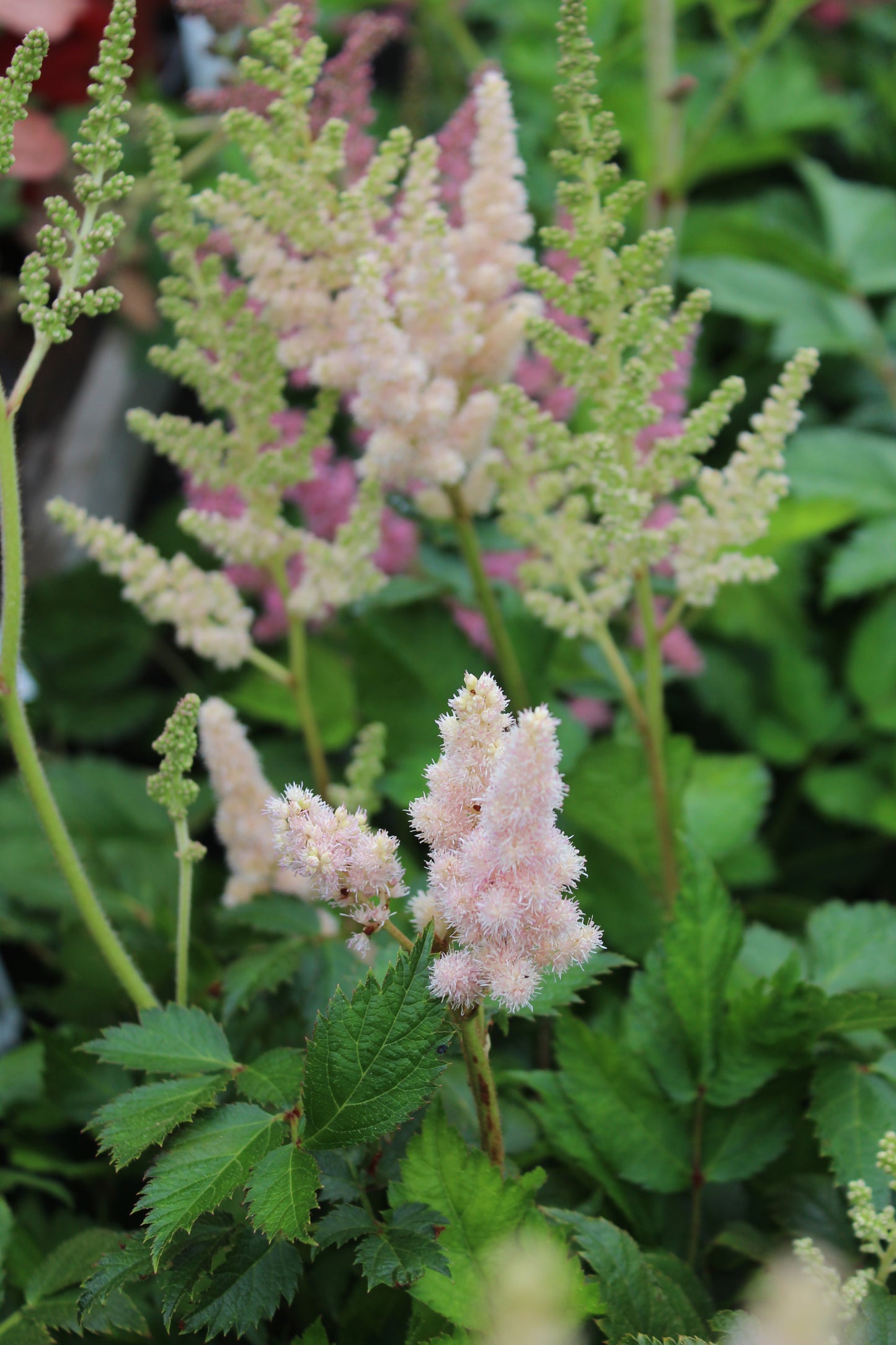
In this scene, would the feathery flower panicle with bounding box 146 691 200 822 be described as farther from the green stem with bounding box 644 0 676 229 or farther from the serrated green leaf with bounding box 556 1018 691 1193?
the green stem with bounding box 644 0 676 229

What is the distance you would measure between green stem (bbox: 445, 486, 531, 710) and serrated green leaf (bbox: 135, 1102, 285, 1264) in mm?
527

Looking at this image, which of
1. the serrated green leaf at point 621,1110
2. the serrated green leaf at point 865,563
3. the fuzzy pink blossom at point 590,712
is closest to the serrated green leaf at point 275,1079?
the serrated green leaf at point 621,1110

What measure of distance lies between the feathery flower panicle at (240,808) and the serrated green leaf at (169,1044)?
16cm

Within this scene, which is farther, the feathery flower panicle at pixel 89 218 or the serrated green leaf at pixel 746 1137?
the serrated green leaf at pixel 746 1137

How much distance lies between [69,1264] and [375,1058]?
0.33 metres

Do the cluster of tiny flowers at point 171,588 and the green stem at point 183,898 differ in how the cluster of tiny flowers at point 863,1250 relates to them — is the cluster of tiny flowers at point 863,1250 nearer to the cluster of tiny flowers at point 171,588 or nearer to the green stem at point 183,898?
the green stem at point 183,898

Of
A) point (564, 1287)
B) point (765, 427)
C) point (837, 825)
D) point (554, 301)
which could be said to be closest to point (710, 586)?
point (765, 427)

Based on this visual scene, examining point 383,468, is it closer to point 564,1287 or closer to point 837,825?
point 564,1287

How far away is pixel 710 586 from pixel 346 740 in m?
0.59

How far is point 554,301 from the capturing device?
871mm

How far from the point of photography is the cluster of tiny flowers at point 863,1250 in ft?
1.99

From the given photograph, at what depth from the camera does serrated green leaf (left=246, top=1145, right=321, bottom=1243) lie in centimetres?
55

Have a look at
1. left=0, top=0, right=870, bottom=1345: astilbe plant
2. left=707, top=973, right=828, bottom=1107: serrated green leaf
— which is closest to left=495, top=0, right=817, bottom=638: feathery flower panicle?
left=0, top=0, right=870, bottom=1345: astilbe plant

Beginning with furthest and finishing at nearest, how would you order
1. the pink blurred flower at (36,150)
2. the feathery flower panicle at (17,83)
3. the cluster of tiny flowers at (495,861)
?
1. the pink blurred flower at (36,150)
2. the feathery flower panicle at (17,83)
3. the cluster of tiny flowers at (495,861)
